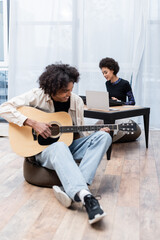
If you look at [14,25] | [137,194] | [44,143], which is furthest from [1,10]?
[137,194]

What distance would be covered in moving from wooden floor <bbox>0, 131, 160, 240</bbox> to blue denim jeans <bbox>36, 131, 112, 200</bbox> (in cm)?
17

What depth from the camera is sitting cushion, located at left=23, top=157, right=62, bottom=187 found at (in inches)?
87.8

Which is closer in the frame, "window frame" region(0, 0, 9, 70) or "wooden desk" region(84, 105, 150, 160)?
"wooden desk" region(84, 105, 150, 160)

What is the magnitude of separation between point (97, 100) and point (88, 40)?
156 cm

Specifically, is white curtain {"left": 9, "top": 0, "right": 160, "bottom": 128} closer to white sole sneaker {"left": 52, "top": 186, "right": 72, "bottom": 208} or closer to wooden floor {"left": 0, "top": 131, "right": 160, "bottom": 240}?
wooden floor {"left": 0, "top": 131, "right": 160, "bottom": 240}

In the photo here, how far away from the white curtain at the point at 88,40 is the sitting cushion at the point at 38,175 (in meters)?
2.30

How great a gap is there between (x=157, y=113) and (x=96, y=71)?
101cm

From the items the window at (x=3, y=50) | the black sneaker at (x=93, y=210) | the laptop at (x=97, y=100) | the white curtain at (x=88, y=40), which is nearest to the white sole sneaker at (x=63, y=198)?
the black sneaker at (x=93, y=210)

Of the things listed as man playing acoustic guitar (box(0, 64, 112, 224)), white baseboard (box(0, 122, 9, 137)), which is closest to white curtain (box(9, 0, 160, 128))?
white baseboard (box(0, 122, 9, 137))

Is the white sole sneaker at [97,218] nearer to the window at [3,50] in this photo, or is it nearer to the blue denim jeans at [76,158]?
the blue denim jeans at [76,158]

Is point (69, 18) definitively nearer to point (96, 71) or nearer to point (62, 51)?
point (62, 51)

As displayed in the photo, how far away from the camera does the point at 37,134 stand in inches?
88.4

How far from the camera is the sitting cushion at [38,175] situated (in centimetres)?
223

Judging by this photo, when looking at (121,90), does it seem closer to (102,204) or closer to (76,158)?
(76,158)
